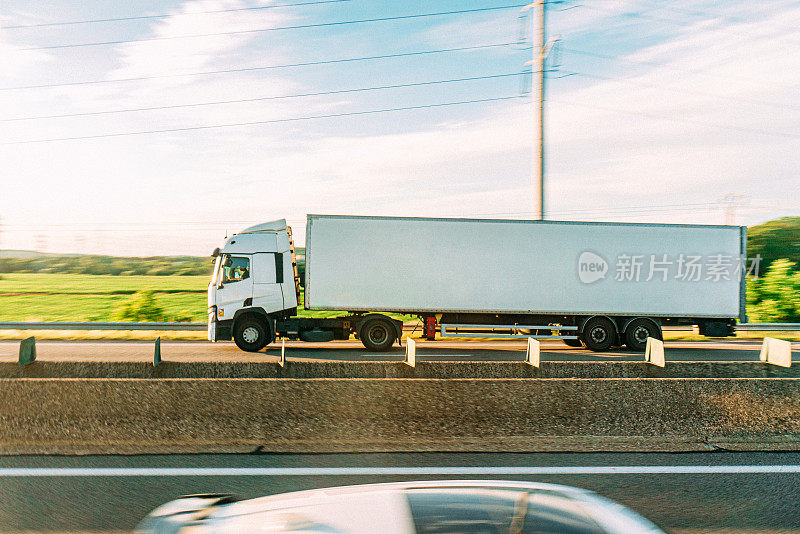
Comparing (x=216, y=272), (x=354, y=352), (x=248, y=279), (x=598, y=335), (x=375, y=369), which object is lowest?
(x=354, y=352)

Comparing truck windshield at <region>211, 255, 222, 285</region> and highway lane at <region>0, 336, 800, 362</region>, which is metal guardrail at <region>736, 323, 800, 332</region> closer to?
highway lane at <region>0, 336, 800, 362</region>

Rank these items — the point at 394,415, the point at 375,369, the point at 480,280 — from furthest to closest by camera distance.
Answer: the point at 480,280 < the point at 375,369 < the point at 394,415

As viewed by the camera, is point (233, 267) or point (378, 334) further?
point (378, 334)

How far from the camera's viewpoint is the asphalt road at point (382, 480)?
447cm

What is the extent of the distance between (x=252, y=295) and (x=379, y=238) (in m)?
3.81

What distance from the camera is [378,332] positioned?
1764cm

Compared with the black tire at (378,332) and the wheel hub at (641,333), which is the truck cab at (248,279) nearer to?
the black tire at (378,332)

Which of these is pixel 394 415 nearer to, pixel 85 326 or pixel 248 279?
pixel 248 279

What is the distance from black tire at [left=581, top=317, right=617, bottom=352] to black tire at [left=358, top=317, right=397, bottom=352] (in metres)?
5.49

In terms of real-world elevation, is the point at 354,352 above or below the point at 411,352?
below

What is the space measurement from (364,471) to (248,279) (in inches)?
488

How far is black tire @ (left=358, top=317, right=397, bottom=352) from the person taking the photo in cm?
1759

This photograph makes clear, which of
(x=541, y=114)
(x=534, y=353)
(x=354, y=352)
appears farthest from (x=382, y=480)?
(x=541, y=114)

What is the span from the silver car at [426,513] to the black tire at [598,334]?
16.1 meters
